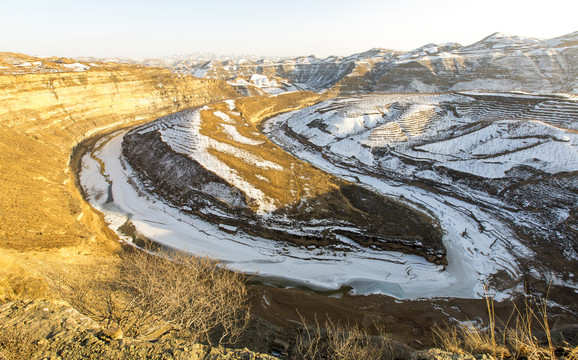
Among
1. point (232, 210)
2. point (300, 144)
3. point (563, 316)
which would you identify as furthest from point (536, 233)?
point (300, 144)

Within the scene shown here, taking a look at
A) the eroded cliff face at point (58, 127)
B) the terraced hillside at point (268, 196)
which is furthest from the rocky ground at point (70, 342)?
the terraced hillside at point (268, 196)

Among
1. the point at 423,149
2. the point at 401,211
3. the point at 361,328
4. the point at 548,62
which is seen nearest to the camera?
the point at 361,328

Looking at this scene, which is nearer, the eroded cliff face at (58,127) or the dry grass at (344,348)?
the dry grass at (344,348)

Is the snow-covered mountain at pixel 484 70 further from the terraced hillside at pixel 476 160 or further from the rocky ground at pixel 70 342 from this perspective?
the rocky ground at pixel 70 342

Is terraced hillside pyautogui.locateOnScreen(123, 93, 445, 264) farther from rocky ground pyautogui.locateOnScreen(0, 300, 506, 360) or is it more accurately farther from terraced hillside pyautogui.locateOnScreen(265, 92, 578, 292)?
rocky ground pyautogui.locateOnScreen(0, 300, 506, 360)

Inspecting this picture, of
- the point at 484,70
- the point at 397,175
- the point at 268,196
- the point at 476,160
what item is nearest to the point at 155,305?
the point at 268,196

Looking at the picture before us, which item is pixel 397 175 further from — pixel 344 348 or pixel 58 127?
pixel 58 127

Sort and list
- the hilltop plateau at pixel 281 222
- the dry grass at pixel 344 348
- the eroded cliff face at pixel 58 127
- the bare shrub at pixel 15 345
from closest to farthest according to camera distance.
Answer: the bare shrub at pixel 15 345 < the dry grass at pixel 344 348 < the hilltop plateau at pixel 281 222 < the eroded cliff face at pixel 58 127

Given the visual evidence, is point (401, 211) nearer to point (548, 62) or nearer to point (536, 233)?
point (536, 233)
